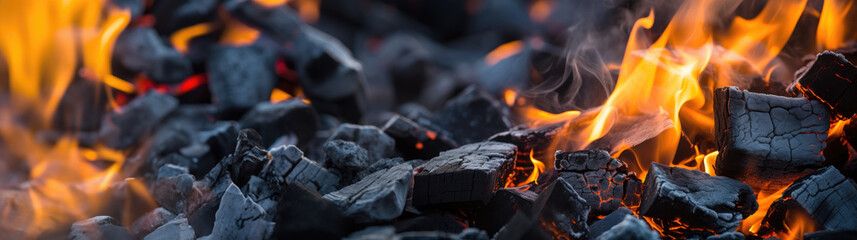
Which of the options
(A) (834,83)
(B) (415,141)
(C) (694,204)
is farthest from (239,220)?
(A) (834,83)

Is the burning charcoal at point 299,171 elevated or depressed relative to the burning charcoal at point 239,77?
elevated

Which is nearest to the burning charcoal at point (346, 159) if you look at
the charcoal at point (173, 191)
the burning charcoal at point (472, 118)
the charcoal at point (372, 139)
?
the charcoal at point (372, 139)

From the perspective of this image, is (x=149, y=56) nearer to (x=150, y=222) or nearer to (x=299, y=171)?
(x=150, y=222)

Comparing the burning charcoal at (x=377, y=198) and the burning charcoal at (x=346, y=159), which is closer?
the burning charcoal at (x=377, y=198)

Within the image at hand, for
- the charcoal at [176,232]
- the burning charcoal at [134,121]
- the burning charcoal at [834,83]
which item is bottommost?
the burning charcoal at [134,121]

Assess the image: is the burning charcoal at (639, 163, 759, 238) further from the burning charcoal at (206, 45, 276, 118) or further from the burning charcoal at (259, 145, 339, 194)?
the burning charcoal at (206, 45, 276, 118)

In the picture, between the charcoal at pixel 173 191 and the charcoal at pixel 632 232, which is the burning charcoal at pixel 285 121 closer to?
the charcoal at pixel 173 191

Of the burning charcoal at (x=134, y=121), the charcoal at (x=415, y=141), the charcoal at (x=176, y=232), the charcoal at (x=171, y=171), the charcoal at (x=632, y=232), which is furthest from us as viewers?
the burning charcoal at (x=134, y=121)
